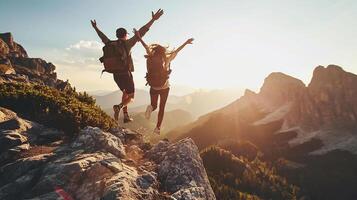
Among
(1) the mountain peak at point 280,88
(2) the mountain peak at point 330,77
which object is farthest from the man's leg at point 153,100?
(1) the mountain peak at point 280,88

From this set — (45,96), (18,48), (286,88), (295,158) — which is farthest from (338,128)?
(45,96)

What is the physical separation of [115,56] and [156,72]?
48.4 inches

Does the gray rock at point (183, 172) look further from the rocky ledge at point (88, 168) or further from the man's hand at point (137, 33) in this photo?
the man's hand at point (137, 33)

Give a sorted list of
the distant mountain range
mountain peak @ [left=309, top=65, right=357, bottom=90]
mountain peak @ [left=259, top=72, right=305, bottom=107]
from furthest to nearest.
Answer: mountain peak @ [left=259, top=72, right=305, bottom=107]
mountain peak @ [left=309, top=65, right=357, bottom=90]
the distant mountain range

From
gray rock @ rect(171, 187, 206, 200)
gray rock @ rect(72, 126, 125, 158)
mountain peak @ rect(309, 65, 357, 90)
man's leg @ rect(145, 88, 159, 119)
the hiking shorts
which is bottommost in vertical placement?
gray rock @ rect(171, 187, 206, 200)

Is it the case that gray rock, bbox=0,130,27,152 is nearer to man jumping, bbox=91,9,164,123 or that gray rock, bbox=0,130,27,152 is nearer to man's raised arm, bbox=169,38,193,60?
man jumping, bbox=91,9,164,123

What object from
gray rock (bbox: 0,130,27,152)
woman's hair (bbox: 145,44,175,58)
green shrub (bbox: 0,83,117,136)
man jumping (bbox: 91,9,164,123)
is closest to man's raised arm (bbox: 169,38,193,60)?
woman's hair (bbox: 145,44,175,58)

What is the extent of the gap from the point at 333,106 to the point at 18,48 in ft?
215

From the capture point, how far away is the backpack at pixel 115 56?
28.2ft

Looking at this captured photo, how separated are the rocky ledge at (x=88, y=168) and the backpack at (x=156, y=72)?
1886mm

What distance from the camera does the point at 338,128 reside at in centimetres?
6969

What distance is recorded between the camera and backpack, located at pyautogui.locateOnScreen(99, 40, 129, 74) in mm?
8602

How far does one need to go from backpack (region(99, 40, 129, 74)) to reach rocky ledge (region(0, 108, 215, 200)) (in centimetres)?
186

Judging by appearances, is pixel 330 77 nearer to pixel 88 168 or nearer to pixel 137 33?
pixel 137 33
